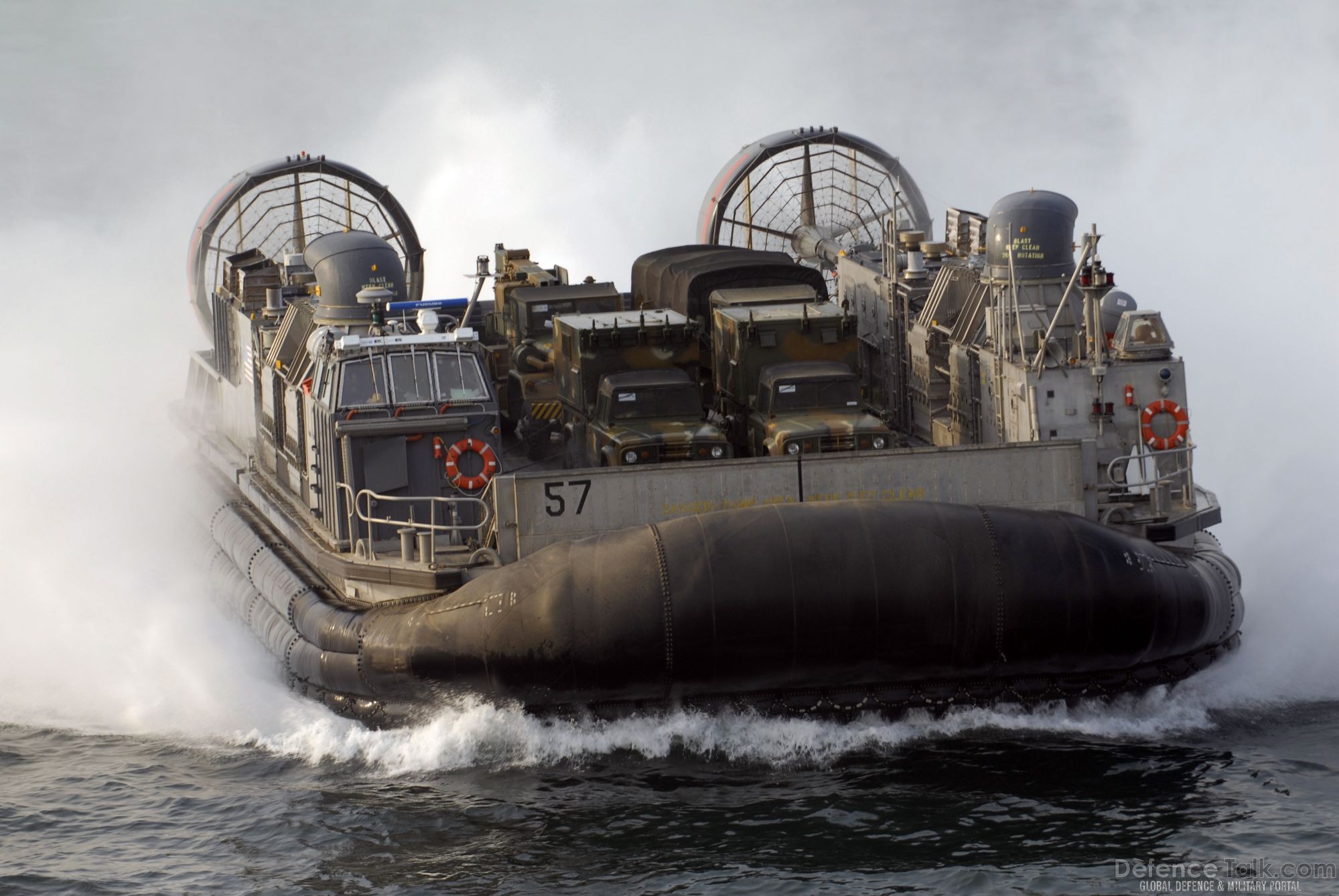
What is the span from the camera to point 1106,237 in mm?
28375

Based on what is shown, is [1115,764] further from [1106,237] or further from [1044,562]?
[1106,237]

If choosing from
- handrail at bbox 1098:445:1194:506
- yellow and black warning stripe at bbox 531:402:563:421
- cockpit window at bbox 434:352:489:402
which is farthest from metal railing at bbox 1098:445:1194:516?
yellow and black warning stripe at bbox 531:402:563:421

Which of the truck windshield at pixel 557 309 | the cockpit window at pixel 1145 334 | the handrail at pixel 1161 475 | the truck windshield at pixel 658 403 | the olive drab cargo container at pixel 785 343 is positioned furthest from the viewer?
the truck windshield at pixel 557 309

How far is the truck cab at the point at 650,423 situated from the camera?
501 inches

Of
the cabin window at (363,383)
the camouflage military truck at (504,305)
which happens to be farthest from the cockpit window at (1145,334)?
the camouflage military truck at (504,305)

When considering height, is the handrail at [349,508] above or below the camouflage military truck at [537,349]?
below

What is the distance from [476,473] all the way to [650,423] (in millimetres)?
1587

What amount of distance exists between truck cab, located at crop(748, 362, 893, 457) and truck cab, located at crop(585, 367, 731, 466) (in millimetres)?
445

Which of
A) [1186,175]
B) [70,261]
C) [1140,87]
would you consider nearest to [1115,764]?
[1186,175]

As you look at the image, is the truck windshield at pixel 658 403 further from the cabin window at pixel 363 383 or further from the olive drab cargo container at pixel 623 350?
the cabin window at pixel 363 383

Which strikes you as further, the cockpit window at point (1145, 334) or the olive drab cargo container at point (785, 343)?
the olive drab cargo container at point (785, 343)

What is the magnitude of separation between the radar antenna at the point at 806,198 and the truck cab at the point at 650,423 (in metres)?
5.80

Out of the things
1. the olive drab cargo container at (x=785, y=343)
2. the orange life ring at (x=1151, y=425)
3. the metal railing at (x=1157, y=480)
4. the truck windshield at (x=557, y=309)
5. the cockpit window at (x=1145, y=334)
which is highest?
the truck windshield at (x=557, y=309)

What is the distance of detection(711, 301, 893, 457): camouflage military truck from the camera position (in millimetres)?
12781
